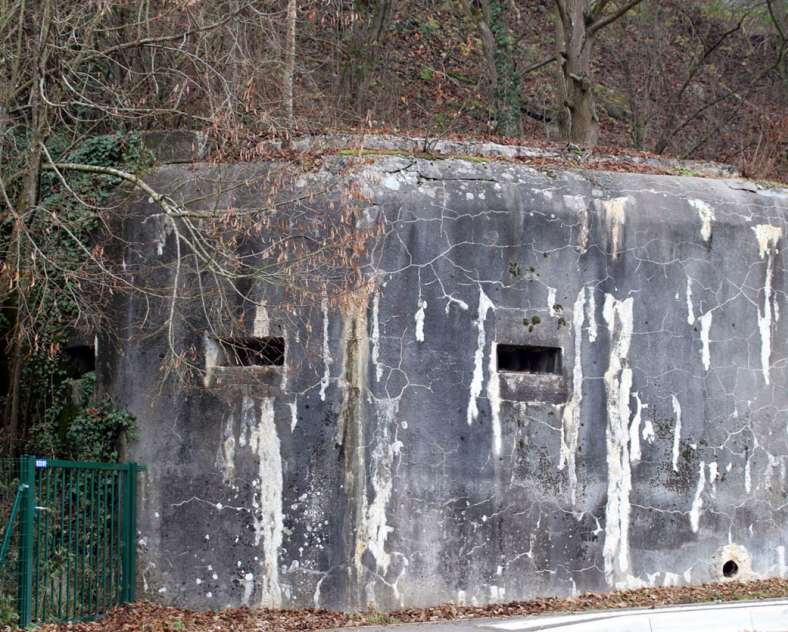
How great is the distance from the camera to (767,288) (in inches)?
414

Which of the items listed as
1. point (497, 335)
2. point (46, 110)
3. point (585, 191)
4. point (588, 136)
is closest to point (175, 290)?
point (46, 110)

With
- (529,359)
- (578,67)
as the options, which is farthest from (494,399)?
(578,67)

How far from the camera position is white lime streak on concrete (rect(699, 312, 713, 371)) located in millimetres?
10164

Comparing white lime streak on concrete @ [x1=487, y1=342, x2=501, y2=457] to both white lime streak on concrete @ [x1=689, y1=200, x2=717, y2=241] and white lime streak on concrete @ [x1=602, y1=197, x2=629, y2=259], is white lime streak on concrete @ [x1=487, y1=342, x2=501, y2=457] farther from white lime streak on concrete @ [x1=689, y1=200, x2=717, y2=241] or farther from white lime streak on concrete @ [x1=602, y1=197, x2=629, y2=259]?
white lime streak on concrete @ [x1=689, y1=200, x2=717, y2=241]

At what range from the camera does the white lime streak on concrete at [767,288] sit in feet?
34.3

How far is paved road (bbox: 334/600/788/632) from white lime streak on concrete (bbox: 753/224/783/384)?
8.81 feet

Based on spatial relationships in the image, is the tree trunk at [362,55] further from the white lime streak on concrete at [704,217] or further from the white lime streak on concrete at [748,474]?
the white lime streak on concrete at [748,474]

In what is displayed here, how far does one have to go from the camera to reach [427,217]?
Result: 31.1ft

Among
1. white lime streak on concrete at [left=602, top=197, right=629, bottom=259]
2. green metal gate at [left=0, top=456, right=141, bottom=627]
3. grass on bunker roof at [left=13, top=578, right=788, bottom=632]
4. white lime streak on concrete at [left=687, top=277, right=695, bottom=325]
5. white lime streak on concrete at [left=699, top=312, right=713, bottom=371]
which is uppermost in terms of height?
white lime streak on concrete at [left=602, top=197, right=629, bottom=259]

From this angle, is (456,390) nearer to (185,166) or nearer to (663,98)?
(185,166)

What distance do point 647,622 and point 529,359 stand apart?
276 cm

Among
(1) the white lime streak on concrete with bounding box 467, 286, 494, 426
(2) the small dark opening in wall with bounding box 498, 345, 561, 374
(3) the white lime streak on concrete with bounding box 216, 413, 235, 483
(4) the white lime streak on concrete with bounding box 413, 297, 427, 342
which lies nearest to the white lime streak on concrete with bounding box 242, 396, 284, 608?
(3) the white lime streak on concrete with bounding box 216, 413, 235, 483

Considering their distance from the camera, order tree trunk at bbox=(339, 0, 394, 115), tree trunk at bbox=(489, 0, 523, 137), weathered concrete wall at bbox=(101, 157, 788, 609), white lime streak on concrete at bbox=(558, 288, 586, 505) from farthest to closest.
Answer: tree trunk at bbox=(339, 0, 394, 115)
tree trunk at bbox=(489, 0, 523, 137)
white lime streak on concrete at bbox=(558, 288, 586, 505)
weathered concrete wall at bbox=(101, 157, 788, 609)

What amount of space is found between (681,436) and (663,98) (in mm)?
11567
